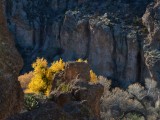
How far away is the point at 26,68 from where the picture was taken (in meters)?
71.0

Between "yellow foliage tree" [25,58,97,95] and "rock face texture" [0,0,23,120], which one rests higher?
"rock face texture" [0,0,23,120]

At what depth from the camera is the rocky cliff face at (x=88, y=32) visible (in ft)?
211

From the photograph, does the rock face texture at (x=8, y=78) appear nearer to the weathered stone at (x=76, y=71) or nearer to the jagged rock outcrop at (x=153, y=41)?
the weathered stone at (x=76, y=71)

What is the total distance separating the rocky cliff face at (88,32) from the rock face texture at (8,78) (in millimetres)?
50580

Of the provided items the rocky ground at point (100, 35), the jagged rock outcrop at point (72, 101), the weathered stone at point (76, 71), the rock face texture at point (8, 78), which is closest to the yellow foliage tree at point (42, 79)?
the weathered stone at point (76, 71)

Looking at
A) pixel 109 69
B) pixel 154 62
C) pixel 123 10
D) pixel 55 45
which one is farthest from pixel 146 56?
pixel 55 45

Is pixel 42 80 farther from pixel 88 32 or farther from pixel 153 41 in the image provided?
pixel 88 32

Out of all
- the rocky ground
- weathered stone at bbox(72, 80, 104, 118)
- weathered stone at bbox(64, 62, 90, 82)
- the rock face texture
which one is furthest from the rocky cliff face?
the rock face texture

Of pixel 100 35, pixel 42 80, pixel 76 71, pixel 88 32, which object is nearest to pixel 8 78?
pixel 76 71

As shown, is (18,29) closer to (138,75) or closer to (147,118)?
(138,75)

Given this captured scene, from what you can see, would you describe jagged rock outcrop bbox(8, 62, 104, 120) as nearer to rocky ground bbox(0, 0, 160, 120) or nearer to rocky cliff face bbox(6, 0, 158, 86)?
rocky ground bbox(0, 0, 160, 120)

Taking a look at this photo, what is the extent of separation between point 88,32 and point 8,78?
59958 mm

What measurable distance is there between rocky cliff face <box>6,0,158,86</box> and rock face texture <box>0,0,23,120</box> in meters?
50.6

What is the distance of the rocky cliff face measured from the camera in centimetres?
6444
